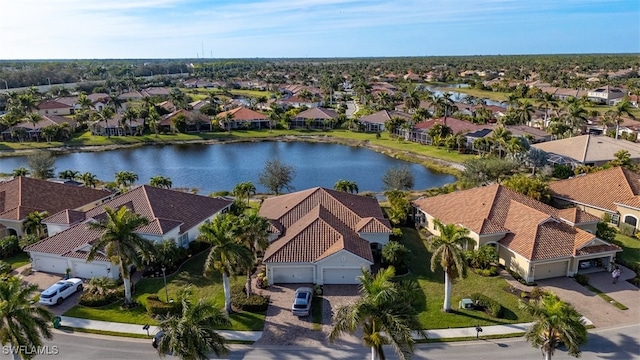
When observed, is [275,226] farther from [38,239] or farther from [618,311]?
[618,311]

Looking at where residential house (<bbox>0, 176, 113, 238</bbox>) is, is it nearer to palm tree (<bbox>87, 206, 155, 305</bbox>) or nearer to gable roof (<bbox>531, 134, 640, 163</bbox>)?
palm tree (<bbox>87, 206, 155, 305</bbox>)

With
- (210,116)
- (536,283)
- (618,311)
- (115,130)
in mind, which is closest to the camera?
(618,311)

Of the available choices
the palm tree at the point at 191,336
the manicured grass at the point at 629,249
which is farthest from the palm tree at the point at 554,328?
the manicured grass at the point at 629,249

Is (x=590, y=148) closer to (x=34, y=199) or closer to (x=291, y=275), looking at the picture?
(x=291, y=275)

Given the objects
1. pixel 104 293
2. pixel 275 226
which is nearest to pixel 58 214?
pixel 104 293

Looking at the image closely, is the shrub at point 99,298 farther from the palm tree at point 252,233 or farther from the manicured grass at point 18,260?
the manicured grass at point 18,260

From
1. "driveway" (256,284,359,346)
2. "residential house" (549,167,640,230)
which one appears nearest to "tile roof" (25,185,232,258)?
"driveway" (256,284,359,346)
